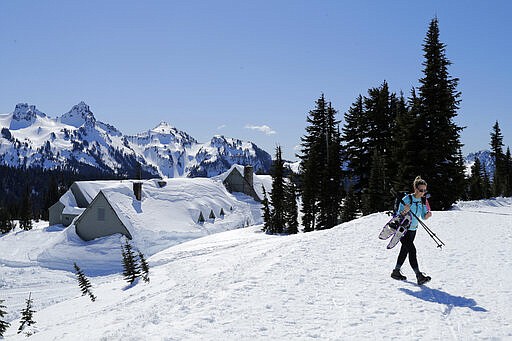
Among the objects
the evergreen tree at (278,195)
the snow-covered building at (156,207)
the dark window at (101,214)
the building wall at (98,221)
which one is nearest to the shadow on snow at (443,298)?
the evergreen tree at (278,195)

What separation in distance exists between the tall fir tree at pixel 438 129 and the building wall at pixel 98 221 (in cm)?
3170

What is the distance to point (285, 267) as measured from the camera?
10.9m

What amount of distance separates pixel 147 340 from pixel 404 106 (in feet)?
128

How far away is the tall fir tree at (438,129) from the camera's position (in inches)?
1115


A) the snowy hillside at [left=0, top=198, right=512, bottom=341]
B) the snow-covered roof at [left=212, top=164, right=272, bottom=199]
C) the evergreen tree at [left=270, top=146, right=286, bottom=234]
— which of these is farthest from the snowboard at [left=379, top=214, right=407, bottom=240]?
the snow-covered roof at [left=212, top=164, right=272, bottom=199]

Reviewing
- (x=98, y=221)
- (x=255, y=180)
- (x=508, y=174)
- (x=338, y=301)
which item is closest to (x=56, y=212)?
(x=98, y=221)

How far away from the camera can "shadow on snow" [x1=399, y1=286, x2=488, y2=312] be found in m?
7.62

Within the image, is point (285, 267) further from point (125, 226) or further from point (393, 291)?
point (125, 226)

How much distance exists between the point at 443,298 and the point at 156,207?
4257cm

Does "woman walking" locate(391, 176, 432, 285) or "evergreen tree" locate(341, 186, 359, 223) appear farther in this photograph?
"evergreen tree" locate(341, 186, 359, 223)

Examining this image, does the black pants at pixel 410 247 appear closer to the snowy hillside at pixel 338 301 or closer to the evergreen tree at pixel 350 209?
the snowy hillside at pixel 338 301

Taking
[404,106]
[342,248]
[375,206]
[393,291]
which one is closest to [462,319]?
[393,291]

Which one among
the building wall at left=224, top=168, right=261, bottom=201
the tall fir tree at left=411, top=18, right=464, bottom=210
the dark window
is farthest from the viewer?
the building wall at left=224, top=168, right=261, bottom=201

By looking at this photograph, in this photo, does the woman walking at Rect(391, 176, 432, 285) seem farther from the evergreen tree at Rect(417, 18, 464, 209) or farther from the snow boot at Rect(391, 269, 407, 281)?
the evergreen tree at Rect(417, 18, 464, 209)
